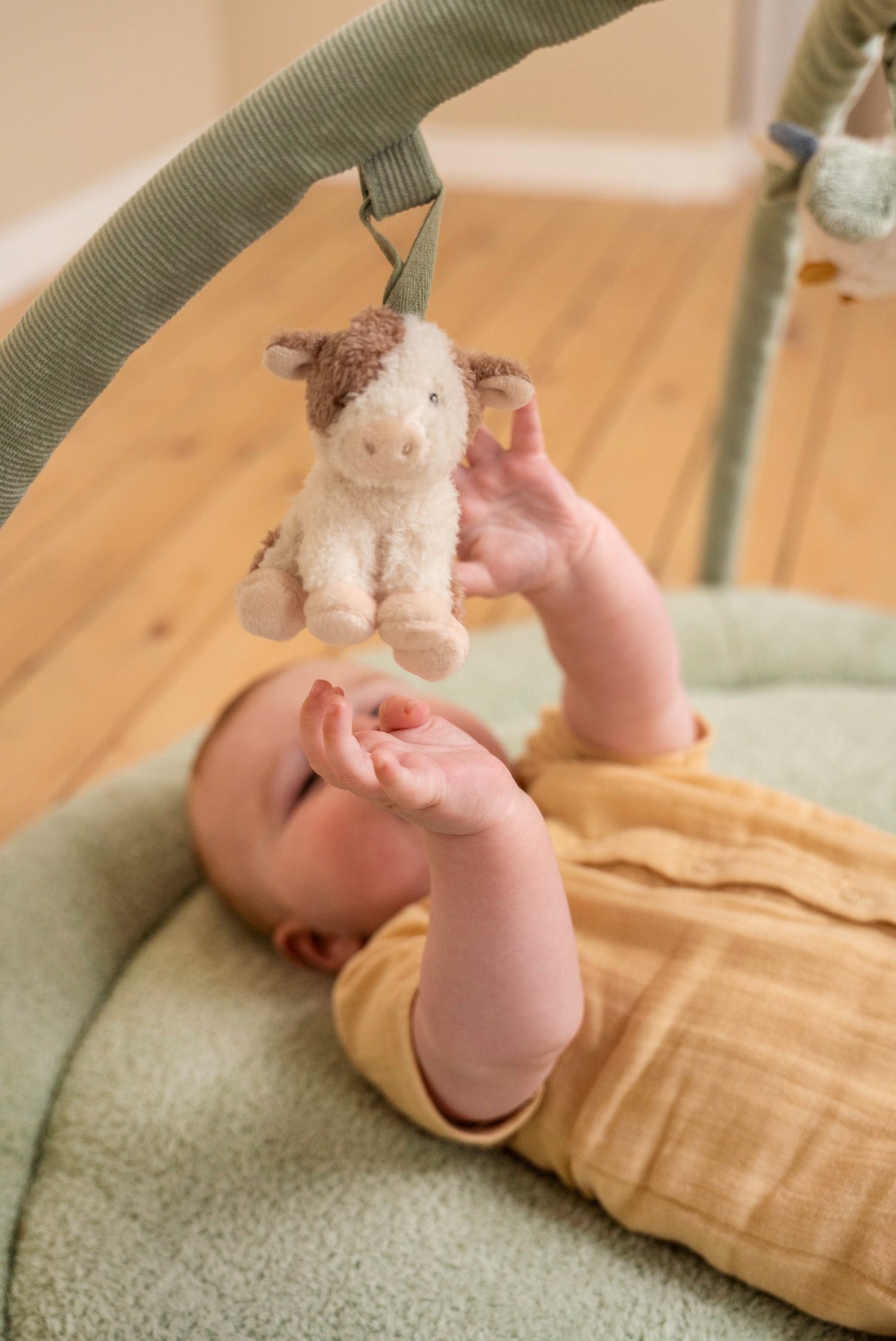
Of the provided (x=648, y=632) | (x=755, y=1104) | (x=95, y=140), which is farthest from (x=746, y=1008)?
(x=95, y=140)

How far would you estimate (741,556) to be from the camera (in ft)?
5.15

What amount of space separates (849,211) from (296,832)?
1.47 feet

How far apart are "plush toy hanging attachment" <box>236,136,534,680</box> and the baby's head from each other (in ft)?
0.94

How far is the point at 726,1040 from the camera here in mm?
605

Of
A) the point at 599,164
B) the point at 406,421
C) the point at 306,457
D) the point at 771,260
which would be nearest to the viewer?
the point at 406,421

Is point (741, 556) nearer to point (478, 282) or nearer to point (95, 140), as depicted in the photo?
point (478, 282)

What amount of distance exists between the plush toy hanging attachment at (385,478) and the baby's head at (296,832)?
0.29 m

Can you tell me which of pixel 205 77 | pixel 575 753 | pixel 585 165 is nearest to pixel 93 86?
pixel 205 77

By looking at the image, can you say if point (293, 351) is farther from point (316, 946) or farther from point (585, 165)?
point (585, 165)

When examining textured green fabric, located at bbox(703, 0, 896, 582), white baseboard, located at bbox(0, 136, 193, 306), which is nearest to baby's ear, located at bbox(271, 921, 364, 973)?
textured green fabric, located at bbox(703, 0, 896, 582)

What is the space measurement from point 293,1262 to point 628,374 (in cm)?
159

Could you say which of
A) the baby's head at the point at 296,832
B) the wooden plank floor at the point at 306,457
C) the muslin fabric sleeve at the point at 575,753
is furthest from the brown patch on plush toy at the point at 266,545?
the wooden plank floor at the point at 306,457

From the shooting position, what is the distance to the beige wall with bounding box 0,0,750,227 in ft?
7.30

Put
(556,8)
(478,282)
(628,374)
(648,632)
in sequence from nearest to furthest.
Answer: (556,8) → (648,632) → (628,374) → (478,282)
